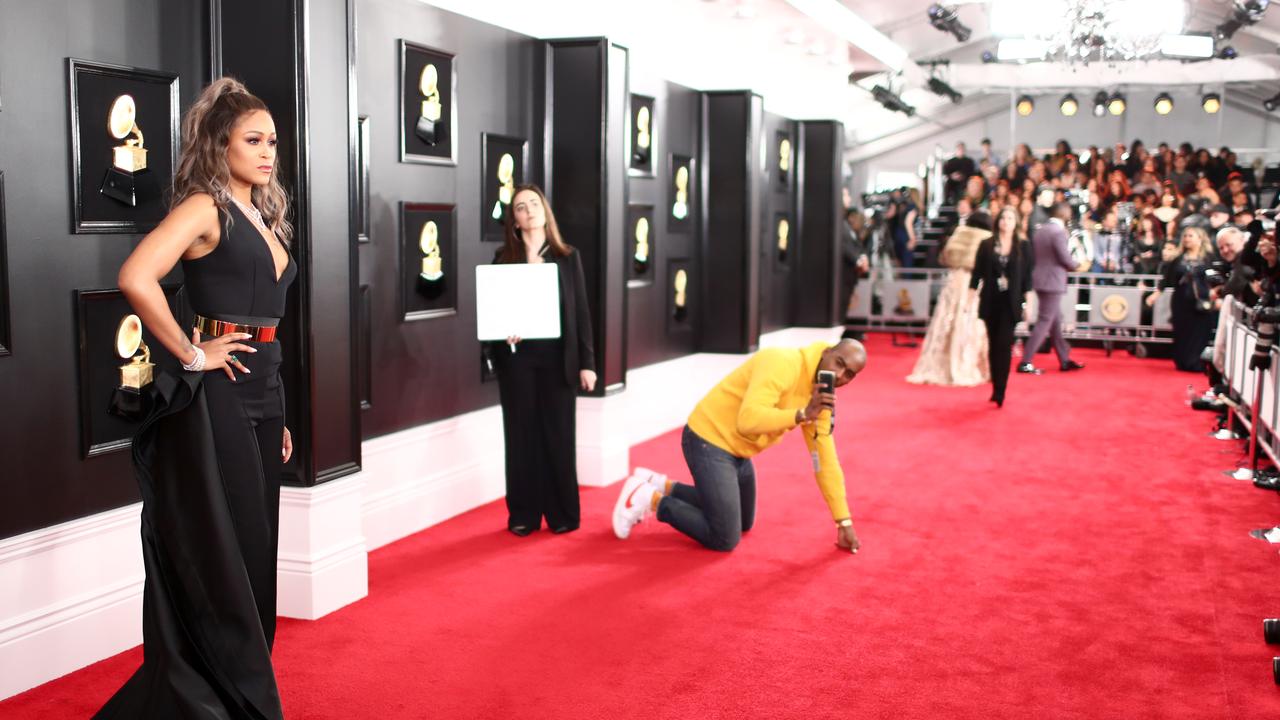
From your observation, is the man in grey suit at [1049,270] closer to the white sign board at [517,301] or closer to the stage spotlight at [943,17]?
the stage spotlight at [943,17]

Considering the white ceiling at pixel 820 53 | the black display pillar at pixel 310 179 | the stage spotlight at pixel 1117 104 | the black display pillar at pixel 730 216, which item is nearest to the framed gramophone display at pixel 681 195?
the black display pillar at pixel 730 216

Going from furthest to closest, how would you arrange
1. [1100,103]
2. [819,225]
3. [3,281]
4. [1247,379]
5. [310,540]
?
1. [1100,103]
2. [819,225]
3. [1247,379]
4. [310,540]
5. [3,281]

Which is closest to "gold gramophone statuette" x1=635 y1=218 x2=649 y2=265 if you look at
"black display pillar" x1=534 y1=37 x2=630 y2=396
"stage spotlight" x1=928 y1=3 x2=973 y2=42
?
"black display pillar" x1=534 y1=37 x2=630 y2=396

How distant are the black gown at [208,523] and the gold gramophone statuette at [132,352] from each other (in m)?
0.93

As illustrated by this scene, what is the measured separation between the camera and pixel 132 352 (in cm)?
396

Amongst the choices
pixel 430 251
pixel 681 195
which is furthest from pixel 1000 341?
pixel 430 251

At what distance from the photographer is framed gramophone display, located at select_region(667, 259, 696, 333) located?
8734 millimetres

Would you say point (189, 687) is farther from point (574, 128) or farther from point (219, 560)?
point (574, 128)

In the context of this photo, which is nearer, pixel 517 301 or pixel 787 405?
pixel 787 405

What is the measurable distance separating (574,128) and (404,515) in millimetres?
2302

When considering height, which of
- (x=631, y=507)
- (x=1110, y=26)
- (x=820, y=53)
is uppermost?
(x=820, y=53)

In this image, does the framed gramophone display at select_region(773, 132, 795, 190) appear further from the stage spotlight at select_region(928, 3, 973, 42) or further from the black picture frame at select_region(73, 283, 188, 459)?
the black picture frame at select_region(73, 283, 188, 459)

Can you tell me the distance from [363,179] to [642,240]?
3.28m

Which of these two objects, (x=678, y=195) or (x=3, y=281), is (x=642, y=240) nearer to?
(x=678, y=195)
